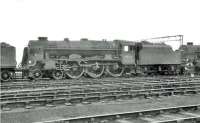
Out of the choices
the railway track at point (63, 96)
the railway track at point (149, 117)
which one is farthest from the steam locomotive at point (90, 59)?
the railway track at point (149, 117)

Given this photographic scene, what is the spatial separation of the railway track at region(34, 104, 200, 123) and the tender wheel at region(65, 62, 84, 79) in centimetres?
1327

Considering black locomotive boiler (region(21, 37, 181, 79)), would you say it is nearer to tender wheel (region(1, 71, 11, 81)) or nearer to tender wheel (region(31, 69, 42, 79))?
tender wheel (region(31, 69, 42, 79))

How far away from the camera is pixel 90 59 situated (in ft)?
73.2

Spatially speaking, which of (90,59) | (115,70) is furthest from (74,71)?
(115,70)

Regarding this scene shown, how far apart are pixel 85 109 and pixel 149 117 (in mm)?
2255

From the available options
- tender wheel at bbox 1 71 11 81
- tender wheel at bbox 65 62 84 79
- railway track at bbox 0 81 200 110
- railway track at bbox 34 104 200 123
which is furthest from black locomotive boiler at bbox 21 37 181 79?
railway track at bbox 34 104 200 123

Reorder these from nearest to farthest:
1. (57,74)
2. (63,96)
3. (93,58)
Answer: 1. (63,96)
2. (57,74)
3. (93,58)

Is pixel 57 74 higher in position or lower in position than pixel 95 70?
lower

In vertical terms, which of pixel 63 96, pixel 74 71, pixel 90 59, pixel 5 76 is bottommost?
pixel 63 96

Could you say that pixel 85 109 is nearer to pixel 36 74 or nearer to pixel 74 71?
pixel 36 74

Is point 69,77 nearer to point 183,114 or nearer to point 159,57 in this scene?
point 159,57

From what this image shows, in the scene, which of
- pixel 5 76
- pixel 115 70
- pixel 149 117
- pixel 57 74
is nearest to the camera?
pixel 149 117

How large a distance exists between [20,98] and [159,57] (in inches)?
706

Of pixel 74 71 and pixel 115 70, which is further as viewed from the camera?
pixel 115 70
